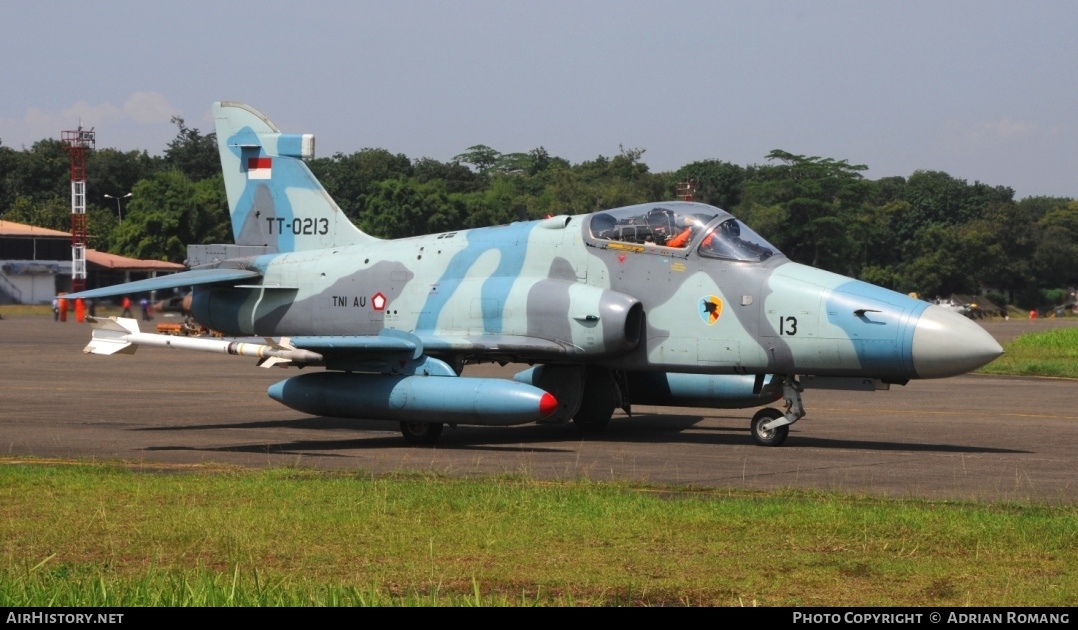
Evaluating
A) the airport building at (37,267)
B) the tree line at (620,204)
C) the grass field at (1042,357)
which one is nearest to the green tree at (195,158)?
the tree line at (620,204)

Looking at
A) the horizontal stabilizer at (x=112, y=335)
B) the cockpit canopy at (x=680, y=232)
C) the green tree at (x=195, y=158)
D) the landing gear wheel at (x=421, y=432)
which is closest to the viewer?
the horizontal stabilizer at (x=112, y=335)

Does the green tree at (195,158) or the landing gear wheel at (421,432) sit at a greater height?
the green tree at (195,158)

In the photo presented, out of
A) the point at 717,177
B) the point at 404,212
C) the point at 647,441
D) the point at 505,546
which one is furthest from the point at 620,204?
the point at 505,546

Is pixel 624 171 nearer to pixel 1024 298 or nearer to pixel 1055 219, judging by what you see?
pixel 1024 298

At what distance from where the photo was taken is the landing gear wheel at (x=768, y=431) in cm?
1678

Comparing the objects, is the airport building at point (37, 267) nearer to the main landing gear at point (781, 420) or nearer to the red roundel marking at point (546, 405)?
the red roundel marking at point (546, 405)

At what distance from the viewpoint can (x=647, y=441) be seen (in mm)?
17734

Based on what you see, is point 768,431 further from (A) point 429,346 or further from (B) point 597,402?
(A) point 429,346

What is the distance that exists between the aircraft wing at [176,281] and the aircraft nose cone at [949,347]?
9880 mm

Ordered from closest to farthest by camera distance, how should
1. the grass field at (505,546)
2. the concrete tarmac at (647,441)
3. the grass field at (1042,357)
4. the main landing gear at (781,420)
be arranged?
the grass field at (505,546), the concrete tarmac at (647,441), the main landing gear at (781,420), the grass field at (1042,357)

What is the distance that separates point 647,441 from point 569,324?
6.58 ft
